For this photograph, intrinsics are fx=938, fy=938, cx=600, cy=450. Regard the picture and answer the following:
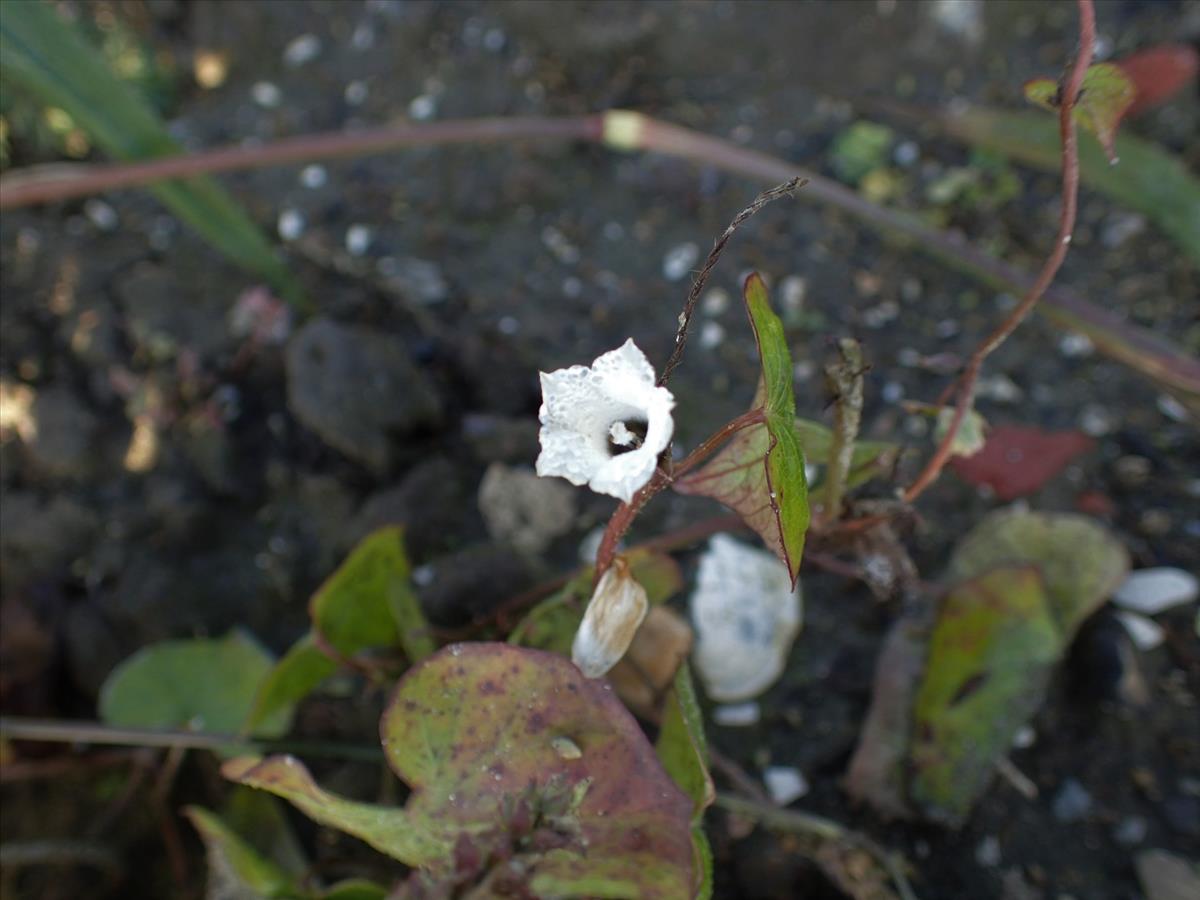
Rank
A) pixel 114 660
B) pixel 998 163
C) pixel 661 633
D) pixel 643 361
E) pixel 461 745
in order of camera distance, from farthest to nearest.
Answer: pixel 998 163
pixel 114 660
pixel 661 633
pixel 461 745
pixel 643 361

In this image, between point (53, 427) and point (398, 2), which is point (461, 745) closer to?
point (53, 427)

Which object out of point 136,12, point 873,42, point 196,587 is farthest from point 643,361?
point 136,12

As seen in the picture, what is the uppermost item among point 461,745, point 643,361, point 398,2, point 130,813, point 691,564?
point 398,2

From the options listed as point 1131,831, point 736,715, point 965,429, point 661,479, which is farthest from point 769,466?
point 1131,831

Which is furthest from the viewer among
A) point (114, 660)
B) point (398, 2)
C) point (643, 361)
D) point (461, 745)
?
point (398, 2)

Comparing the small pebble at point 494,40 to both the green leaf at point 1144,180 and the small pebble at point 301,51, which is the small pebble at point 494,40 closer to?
the small pebble at point 301,51

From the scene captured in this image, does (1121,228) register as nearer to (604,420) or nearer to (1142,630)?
(1142,630)

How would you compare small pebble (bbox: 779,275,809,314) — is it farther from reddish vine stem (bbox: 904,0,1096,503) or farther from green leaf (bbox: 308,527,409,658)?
green leaf (bbox: 308,527,409,658)
